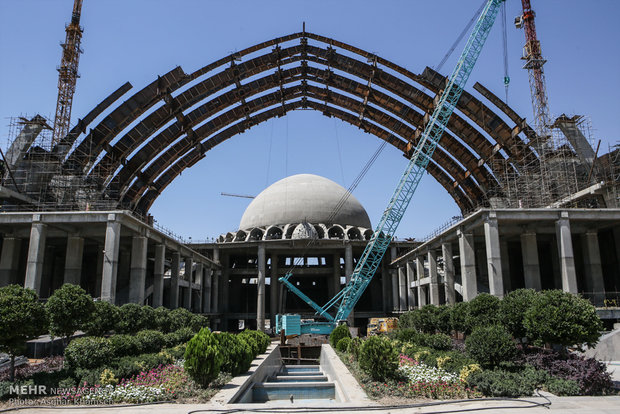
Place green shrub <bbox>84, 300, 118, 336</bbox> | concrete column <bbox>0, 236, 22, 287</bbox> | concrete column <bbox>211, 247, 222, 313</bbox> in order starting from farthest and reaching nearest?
concrete column <bbox>211, 247, 222, 313</bbox>
concrete column <bbox>0, 236, 22, 287</bbox>
green shrub <bbox>84, 300, 118, 336</bbox>

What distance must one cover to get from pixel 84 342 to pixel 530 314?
59.9 feet

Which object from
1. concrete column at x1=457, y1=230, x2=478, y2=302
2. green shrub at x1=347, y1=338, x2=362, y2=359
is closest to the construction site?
concrete column at x1=457, y1=230, x2=478, y2=302

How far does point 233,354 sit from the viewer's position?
2034cm

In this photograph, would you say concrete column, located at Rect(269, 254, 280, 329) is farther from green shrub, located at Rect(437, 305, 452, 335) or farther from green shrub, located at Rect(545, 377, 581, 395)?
green shrub, located at Rect(545, 377, 581, 395)

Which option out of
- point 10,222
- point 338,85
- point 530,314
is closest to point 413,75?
point 338,85

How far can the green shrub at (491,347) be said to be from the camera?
18.3m

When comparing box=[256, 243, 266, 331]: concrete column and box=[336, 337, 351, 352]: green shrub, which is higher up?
box=[256, 243, 266, 331]: concrete column

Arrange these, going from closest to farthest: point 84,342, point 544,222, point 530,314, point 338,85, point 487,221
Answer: point 84,342 < point 530,314 < point 487,221 < point 544,222 < point 338,85

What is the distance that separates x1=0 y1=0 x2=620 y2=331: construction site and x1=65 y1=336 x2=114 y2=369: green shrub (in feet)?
60.9

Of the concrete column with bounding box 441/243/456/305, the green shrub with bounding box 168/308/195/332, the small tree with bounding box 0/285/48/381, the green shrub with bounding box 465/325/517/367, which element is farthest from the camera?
the concrete column with bounding box 441/243/456/305

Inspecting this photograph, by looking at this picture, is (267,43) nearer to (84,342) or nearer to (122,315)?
(122,315)

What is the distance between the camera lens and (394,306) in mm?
70312

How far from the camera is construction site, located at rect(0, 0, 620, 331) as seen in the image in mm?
40562

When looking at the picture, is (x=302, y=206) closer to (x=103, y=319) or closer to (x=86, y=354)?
(x=103, y=319)
